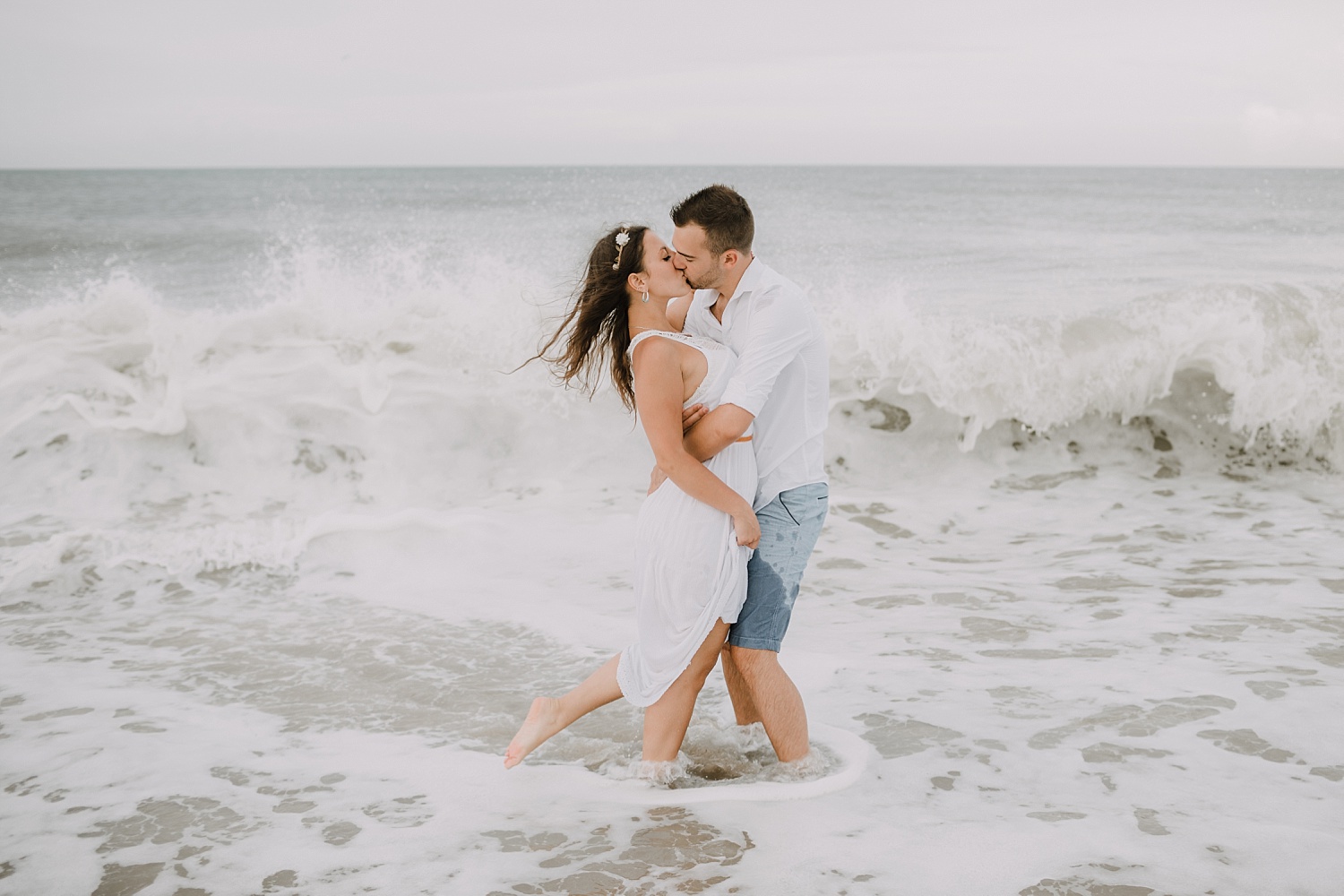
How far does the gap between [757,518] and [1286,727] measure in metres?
2.34

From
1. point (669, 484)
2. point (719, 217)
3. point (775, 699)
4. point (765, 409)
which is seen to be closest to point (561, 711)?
point (775, 699)

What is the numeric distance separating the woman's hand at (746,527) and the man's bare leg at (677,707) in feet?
1.03

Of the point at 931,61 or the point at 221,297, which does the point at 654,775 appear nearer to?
the point at 221,297

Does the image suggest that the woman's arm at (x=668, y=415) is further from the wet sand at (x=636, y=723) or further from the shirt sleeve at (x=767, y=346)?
the wet sand at (x=636, y=723)

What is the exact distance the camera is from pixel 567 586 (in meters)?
5.80

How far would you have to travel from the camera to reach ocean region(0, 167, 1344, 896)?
120 inches

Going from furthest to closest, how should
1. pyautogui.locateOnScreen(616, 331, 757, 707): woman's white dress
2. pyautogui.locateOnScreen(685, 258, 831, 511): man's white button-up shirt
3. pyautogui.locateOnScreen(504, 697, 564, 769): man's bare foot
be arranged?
pyautogui.locateOnScreen(504, 697, 564, 769): man's bare foot → pyautogui.locateOnScreen(616, 331, 757, 707): woman's white dress → pyautogui.locateOnScreen(685, 258, 831, 511): man's white button-up shirt

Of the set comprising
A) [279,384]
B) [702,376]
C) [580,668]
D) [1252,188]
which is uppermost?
[1252,188]

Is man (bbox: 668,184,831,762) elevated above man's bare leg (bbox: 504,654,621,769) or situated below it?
above

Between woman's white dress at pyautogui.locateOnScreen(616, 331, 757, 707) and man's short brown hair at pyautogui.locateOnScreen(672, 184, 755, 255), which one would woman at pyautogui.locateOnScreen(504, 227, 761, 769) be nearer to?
woman's white dress at pyautogui.locateOnScreen(616, 331, 757, 707)

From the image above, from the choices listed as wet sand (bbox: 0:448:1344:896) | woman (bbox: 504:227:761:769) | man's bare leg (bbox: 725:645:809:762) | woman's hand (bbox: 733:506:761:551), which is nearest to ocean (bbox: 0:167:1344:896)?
wet sand (bbox: 0:448:1344:896)

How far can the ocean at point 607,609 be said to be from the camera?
3.05 metres

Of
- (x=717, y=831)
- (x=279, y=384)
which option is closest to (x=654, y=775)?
(x=717, y=831)

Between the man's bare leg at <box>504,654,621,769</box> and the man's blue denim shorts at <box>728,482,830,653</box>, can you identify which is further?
the man's bare leg at <box>504,654,621,769</box>
